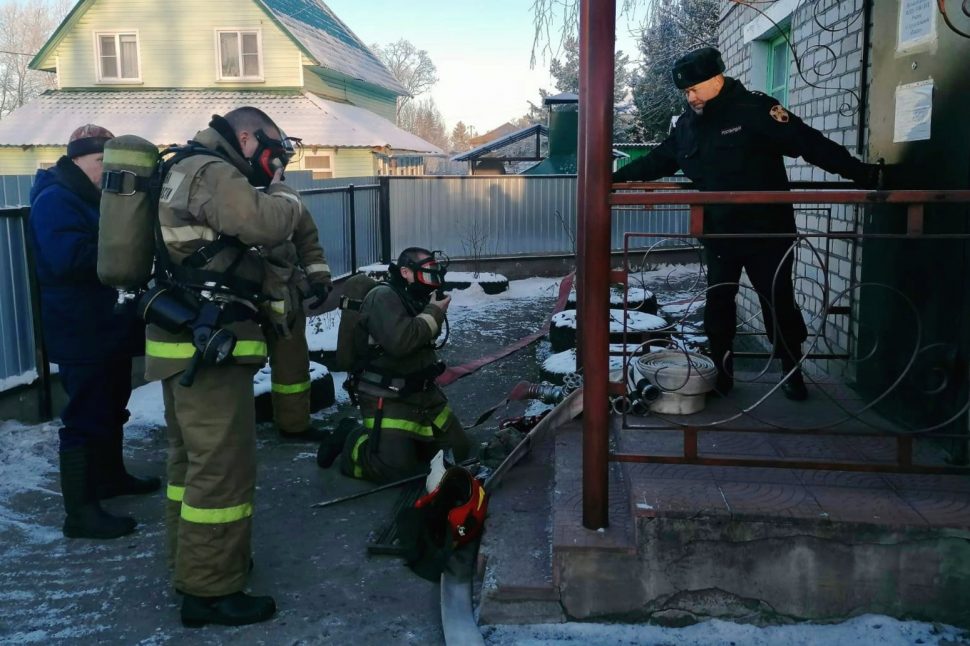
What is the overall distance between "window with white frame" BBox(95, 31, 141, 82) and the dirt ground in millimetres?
22269

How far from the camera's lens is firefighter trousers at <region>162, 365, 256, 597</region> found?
307 centimetres

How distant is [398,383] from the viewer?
15.4 ft

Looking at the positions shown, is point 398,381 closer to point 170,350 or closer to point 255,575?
point 255,575

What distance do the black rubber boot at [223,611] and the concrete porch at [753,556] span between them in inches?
33.3

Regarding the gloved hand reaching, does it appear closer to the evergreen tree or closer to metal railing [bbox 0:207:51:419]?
metal railing [bbox 0:207:51:419]

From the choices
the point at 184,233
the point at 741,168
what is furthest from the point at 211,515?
the point at 741,168

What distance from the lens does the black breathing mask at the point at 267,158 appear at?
3.23 metres

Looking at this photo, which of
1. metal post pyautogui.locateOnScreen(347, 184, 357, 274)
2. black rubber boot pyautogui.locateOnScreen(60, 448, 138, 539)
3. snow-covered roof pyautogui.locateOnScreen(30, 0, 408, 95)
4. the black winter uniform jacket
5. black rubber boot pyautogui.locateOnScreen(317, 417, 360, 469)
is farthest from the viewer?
snow-covered roof pyautogui.locateOnScreen(30, 0, 408, 95)

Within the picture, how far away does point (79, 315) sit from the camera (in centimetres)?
415

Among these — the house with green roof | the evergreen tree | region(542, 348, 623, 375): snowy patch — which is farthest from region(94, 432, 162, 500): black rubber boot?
the evergreen tree

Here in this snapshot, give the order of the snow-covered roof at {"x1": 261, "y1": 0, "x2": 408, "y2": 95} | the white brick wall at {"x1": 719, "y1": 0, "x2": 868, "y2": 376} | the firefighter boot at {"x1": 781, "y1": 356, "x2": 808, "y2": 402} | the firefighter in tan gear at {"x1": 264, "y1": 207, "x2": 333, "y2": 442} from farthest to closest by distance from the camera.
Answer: the snow-covered roof at {"x1": 261, "y1": 0, "x2": 408, "y2": 95}
the white brick wall at {"x1": 719, "y1": 0, "x2": 868, "y2": 376}
the firefighter boot at {"x1": 781, "y1": 356, "x2": 808, "y2": 402}
the firefighter in tan gear at {"x1": 264, "y1": 207, "x2": 333, "y2": 442}

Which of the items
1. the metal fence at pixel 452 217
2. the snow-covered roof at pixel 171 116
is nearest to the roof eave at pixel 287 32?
the snow-covered roof at pixel 171 116

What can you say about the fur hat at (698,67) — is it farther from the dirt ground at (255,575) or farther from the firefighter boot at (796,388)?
the dirt ground at (255,575)

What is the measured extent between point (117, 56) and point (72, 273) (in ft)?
76.7
